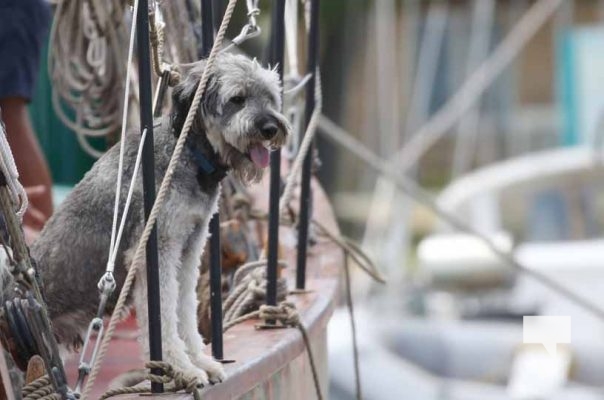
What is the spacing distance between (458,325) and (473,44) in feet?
22.8

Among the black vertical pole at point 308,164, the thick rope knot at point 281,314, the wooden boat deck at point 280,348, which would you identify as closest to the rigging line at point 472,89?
the wooden boat deck at point 280,348

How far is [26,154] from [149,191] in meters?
2.62

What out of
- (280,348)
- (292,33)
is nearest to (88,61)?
(292,33)

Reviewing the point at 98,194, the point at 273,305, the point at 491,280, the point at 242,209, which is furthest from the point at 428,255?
the point at 98,194

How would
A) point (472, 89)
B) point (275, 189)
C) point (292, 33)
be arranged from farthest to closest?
1. point (472, 89)
2. point (292, 33)
3. point (275, 189)

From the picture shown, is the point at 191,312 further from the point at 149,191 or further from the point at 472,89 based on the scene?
the point at 472,89

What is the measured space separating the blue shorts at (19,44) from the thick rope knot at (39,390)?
2.61m

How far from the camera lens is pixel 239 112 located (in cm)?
377

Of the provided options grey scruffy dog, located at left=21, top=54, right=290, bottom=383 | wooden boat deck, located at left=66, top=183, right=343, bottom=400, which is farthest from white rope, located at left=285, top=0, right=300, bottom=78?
grey scruffy dog, located at left=21, top=54, right=290, bottom=383

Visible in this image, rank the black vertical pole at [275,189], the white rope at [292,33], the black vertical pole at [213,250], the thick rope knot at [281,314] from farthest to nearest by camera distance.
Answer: the white rope at [292,33] → the thick rope knot at [281,314] → the black vertical pole at [275,189] → the black vertical pole at [213,250]

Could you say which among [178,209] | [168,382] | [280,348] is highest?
[178,209]

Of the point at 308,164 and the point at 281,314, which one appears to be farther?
the point at 308,164

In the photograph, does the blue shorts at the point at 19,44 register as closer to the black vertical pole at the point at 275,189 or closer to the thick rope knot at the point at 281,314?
the black vertical pole at the point at 275,189

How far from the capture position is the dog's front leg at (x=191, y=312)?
3928mm
